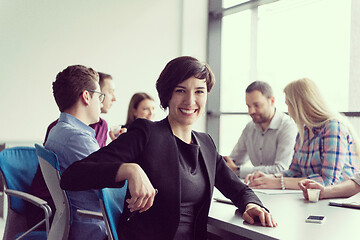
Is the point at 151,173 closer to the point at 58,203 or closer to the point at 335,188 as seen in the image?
the point at 58,203

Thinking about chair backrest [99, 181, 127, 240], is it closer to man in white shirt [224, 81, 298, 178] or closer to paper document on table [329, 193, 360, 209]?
paper document on table [329, 193, 360, 209]

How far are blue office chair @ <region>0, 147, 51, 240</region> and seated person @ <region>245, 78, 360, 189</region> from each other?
1.16 meters

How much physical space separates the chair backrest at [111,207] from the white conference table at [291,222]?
1.13 feet

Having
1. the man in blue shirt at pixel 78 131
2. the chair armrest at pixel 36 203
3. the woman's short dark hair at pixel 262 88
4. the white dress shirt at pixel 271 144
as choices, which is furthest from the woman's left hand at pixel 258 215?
the woman's short dark hair at pixel 262 88

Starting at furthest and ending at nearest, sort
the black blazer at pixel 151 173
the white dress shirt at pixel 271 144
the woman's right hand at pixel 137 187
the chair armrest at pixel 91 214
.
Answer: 1. the white dress shirt at pixel 271 144
2. the chair armrest at pixel 91 214
3. the black blazer at pixel 151 173
4. the woman's right hand at pixel 137 187

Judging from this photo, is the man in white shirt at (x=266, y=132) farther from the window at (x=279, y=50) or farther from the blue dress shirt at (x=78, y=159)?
the blue dress shirt at (x=78, y=159)

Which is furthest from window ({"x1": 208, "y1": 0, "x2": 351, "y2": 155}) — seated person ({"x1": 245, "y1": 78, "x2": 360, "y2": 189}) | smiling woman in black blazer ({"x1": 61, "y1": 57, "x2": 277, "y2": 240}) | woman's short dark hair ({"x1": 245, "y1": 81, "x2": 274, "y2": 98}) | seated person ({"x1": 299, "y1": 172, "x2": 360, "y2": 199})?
smiling woman in black blazer ({"x1": 61, "y1": 57, "x2": 277, "y2": 240})

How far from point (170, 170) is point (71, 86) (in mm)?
922

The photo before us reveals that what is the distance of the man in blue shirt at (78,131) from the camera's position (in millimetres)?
1987

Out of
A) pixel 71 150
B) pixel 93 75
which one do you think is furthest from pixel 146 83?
pixel 71 150

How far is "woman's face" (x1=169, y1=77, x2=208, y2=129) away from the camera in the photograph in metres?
1.72

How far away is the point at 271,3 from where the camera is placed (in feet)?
16.9

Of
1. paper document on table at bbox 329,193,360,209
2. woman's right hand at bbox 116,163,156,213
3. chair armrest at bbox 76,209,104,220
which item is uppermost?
woman's right hand at bbox 116,163,156,213

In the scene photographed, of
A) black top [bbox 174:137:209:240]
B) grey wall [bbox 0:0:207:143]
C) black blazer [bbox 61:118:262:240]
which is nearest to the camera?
black blazer [bbox 61:118:262:240]
